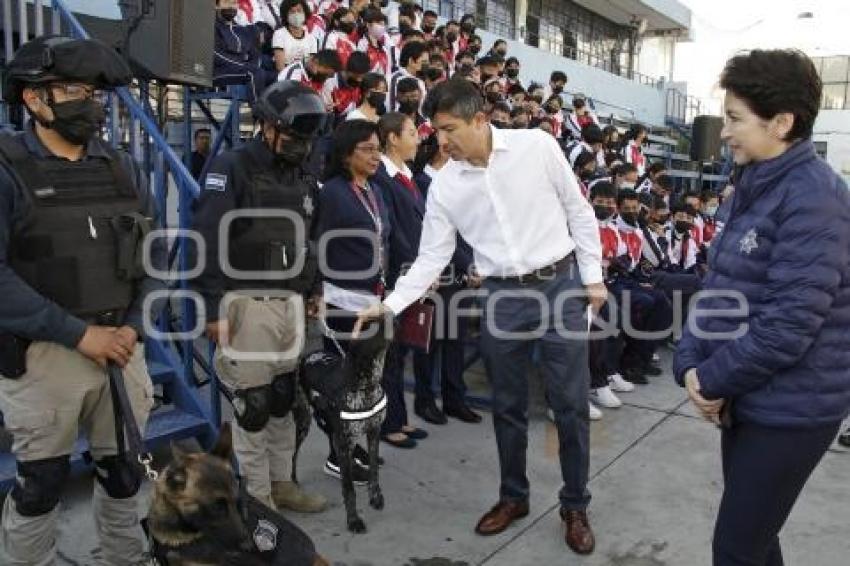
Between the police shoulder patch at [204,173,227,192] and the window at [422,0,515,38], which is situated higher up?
the window at [422,0,515,38]

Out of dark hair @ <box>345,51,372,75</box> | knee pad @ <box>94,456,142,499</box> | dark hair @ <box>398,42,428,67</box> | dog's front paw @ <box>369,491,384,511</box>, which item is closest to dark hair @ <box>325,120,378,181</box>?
dog's front paw @ <box>369,491,384,511</box>

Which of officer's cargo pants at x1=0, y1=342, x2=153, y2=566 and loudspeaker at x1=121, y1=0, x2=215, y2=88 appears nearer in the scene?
officer's cargo pants at x1=0, y1=342, x2=153, y2=566

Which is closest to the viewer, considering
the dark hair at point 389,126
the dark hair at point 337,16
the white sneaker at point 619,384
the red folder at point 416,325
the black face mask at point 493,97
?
the red folder at point 416,325

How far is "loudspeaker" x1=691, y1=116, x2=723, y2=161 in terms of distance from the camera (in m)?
16.8

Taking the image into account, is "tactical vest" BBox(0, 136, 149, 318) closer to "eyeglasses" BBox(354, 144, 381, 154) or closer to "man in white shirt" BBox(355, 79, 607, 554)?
"man in white shirt" BBox(355, 79, 607, 554)

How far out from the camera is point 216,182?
9.73 feet

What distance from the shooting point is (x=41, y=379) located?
231 cm

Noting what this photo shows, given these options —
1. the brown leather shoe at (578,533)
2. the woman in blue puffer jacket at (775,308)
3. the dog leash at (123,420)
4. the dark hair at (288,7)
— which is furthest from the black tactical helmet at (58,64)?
the dark hair at (288,7)

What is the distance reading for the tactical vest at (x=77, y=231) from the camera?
2.24 meters

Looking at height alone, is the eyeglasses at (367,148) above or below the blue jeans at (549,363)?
above

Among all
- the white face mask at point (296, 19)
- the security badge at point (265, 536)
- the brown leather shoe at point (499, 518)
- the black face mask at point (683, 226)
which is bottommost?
the brown leather shoe at point (499, 518)

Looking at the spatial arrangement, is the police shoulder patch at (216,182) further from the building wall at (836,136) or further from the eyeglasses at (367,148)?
the building wall at (836,136)

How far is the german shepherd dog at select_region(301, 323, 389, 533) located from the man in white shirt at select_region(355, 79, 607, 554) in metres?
0.17

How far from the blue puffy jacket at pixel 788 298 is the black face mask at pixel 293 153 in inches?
70.3
